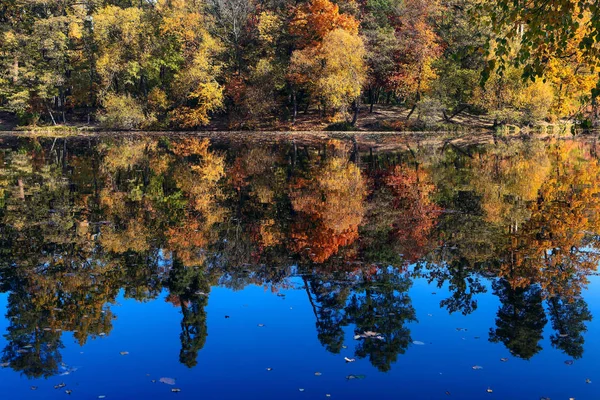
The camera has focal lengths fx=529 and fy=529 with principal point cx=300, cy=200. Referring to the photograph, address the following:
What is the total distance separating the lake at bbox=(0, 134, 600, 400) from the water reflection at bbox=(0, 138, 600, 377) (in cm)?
5

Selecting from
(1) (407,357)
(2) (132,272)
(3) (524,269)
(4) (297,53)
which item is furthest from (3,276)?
(4) (297,53)

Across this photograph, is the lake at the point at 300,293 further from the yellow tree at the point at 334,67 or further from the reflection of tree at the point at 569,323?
the yellow tree at the point at 334,67

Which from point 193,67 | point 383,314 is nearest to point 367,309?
point 383,314

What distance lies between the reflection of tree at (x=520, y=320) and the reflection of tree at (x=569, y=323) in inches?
7.9

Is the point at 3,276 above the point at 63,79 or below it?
below

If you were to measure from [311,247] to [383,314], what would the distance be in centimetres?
397

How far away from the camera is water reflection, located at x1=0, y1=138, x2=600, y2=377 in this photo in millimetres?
8656

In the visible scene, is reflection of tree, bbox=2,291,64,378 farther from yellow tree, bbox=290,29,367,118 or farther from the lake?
yellow tree, bbox=290,29,367,118

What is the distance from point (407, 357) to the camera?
7578 millimetres

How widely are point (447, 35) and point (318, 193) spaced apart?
53003mm

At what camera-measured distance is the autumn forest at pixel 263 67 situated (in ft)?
188

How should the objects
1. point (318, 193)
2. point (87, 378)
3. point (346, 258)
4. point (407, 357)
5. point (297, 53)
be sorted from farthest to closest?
point (297, 53) < point (318, 193) < point (346, 258) < point (407, 357) < point (87, 378)

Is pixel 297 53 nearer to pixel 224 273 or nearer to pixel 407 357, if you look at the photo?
pixel 224 273

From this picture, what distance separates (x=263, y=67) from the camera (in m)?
59.1
